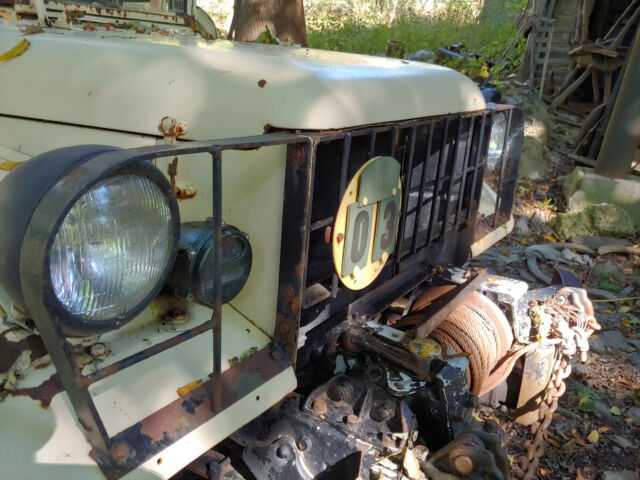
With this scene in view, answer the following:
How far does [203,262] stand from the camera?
1.40 meters

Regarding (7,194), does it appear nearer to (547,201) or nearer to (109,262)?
(109,262)

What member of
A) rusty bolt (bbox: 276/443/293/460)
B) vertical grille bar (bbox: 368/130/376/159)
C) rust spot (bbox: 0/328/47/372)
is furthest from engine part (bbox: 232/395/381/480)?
vertical grille bar (bbox: 368/130/376/159)

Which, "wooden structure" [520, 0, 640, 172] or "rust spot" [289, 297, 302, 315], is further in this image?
"wooden structure" [520, 0, 640, 172]

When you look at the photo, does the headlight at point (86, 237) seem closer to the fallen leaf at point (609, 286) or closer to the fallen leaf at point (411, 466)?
the fallen leaf at point (411, 466)

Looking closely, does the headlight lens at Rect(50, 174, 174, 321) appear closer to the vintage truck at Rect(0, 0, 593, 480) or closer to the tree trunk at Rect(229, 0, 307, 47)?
the vintage truck at Rect(0, 0, 593, 480)

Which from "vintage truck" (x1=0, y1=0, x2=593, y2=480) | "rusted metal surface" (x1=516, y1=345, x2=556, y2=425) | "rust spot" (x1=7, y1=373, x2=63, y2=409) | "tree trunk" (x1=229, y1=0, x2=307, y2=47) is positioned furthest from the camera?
"tree trunk" (x1=229, y1=0, x2=307, y2=47)

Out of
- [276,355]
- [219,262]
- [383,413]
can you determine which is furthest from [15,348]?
[383,413]

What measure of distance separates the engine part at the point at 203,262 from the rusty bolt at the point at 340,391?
0.46 m

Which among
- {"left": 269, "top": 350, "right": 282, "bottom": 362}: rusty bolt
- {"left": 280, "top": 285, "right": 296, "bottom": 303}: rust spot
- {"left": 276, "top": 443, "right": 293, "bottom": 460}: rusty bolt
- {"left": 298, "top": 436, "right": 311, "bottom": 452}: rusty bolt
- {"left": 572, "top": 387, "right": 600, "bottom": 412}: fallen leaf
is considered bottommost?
{"left": 572, "top": 387, "right": 600, "bottom": 412}: fallen leaf

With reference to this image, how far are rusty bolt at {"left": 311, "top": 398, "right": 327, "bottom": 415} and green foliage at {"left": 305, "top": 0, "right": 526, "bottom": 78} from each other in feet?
27.1

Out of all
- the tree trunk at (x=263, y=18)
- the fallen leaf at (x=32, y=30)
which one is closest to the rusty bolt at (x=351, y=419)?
the fallen leaf at (x=32, y=30)

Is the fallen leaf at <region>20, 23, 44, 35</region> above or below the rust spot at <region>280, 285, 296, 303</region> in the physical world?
above

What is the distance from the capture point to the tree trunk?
6.38 m

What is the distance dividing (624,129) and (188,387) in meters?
5.95
